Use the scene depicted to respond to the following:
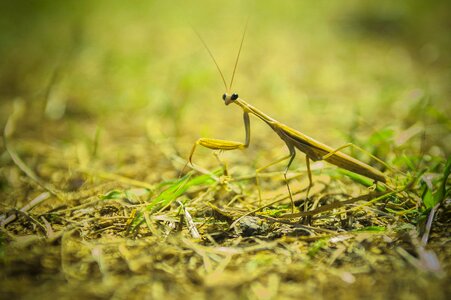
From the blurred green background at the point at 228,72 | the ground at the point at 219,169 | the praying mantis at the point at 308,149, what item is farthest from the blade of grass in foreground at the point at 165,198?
the blurred green background at the point at 228,72

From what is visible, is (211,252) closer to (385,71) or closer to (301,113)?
(301,113)

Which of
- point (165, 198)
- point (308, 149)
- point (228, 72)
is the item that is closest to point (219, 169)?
point (165, 198)

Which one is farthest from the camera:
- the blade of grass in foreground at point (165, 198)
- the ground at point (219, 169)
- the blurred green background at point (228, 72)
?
the blurred green background at point (228, 72)

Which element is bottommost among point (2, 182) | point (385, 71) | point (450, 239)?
point (2, 182)

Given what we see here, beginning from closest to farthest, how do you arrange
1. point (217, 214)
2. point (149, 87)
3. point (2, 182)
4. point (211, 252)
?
point (211, 252) → point (217, 214) → point (2, 182) → point (149, 87)

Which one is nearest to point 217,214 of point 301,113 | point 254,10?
point 301,113

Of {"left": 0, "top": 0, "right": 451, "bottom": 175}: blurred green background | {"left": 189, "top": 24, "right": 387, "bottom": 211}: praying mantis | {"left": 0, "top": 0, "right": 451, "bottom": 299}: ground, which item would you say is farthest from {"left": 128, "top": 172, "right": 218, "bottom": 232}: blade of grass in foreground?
{"left": 0, "top": 0, "right": 451, "bottom": 175}: blurred green background

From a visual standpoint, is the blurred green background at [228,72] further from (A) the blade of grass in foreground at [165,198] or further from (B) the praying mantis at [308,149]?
(A) the blade of grass in foreground at [165,198]
